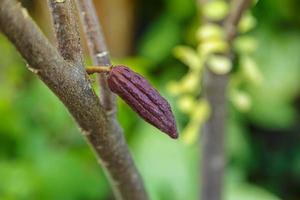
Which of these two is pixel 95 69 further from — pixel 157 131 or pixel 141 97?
pixel 157 131

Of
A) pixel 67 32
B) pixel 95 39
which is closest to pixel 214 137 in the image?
pixel 95 39

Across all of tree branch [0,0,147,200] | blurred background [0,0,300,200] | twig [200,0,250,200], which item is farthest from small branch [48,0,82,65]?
blurred background [0,0,300,200]

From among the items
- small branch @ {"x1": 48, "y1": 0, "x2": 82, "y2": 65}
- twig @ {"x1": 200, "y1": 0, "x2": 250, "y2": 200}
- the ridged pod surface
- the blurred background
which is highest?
small branch @ {"x1": 48, "y1": 0, "x2": 82, "y2": 65}

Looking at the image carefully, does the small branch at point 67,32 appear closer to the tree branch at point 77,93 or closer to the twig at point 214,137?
the tree branch at point 77,93

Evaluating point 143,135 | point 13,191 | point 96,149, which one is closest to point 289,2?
point 143,135

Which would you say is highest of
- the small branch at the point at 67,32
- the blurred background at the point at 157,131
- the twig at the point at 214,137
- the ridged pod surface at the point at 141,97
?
the small branch at the point at 67,32

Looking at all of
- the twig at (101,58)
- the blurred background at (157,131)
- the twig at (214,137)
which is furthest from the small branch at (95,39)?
the blurred background at (157,131)

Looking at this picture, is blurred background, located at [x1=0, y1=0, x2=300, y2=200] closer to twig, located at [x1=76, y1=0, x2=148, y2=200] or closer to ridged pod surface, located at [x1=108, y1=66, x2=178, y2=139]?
twig, located at [x1=76, y1=0, x2=148, y2=200]
